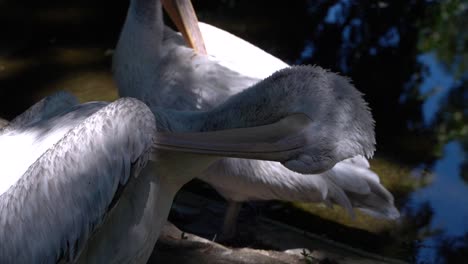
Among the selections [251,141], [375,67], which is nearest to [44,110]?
[251,141]

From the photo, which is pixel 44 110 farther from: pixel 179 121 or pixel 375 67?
pixel 375 67

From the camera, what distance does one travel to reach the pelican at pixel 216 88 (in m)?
3.68

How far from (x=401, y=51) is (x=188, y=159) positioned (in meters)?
4.11

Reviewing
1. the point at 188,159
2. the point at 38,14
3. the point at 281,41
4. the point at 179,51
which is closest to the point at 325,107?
the point at 188,159

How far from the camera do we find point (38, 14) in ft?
21.2

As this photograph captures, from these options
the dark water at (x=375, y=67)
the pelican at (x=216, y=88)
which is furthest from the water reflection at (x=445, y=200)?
the pelican at (x=216, y=88)

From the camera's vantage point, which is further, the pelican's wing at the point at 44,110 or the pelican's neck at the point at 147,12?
the pelican's neck at the point at 147,12

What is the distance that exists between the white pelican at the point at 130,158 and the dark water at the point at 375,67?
180cm

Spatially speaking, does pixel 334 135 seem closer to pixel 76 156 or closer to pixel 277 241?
pixel 76 156

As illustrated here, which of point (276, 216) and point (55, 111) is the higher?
point (55, 111)

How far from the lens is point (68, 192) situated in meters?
2.33

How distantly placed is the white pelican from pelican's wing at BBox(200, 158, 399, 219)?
1.04 metres

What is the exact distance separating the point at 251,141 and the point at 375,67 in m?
3.92

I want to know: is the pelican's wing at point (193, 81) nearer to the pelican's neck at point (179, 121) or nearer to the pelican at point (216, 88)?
the pelican at point (216, 88)
